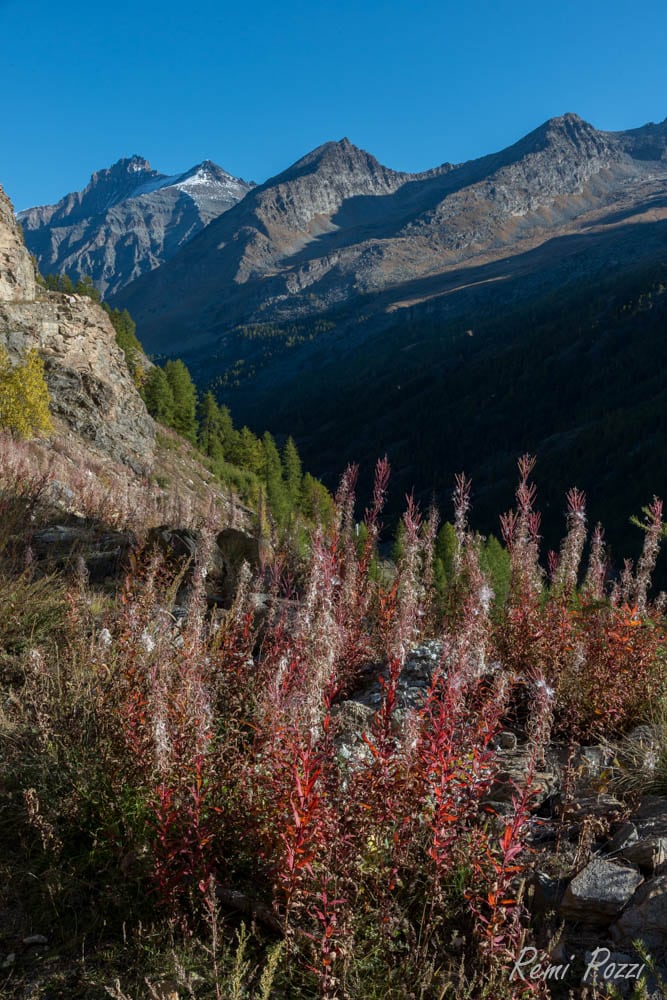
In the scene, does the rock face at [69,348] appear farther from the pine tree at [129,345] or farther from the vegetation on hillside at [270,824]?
Answer: the vegetation on hillside at [270,824]

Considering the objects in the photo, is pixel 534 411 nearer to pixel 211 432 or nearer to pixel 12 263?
pixel 211 432

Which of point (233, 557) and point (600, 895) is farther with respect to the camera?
point (233, 557)

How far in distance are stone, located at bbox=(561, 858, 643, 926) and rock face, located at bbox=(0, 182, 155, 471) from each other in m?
31.6

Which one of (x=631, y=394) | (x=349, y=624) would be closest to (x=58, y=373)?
(x=349, y=624)

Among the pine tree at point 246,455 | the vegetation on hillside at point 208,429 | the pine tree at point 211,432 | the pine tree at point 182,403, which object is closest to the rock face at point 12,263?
the vegetation on hillside at point 208,429

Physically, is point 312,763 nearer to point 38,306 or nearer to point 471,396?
point 38,306

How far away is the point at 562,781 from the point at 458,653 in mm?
1233

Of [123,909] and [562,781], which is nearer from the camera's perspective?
[123,909]

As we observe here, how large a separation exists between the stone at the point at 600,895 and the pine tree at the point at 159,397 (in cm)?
5902

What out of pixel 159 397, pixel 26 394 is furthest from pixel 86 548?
pixel 159 397

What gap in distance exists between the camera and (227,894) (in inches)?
98.7

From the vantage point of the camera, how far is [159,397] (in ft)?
191

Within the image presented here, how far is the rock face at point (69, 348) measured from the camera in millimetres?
31219

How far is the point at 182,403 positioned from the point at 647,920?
61.9m
